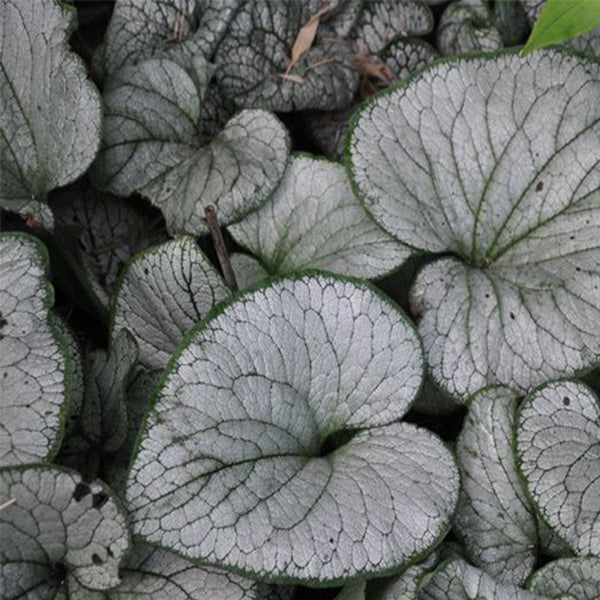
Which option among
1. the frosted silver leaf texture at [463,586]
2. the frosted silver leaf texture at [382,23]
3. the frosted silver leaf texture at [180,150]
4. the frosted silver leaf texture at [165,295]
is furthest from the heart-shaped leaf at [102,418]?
the frosted silver leaf texture at [382,23]

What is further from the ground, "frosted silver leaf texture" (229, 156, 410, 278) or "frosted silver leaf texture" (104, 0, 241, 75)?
"frosted silver leaf texture" (104, 0, 241, 75)

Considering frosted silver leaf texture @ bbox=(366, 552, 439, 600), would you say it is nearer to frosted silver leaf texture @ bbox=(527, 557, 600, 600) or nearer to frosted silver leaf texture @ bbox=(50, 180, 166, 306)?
frosted silver leaf texture @ bbox=(527, 557, 600, 600)

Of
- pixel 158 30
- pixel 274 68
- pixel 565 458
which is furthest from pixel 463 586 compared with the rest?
pixel 158 30

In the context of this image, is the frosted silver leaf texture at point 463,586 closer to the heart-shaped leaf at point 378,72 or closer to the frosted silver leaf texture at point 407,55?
the heart-shaped leaf at point 378,72

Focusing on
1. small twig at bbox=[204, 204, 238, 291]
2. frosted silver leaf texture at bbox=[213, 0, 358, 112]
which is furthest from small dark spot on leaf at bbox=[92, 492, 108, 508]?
frosted silver leaf texture at bbox=[213, 0, 358, 112]

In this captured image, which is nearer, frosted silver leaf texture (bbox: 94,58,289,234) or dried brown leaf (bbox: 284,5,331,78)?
frosted silver leaf texture (bbox: 94,58,289,234)

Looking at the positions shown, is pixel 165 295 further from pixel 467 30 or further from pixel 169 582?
pixel 467 30
